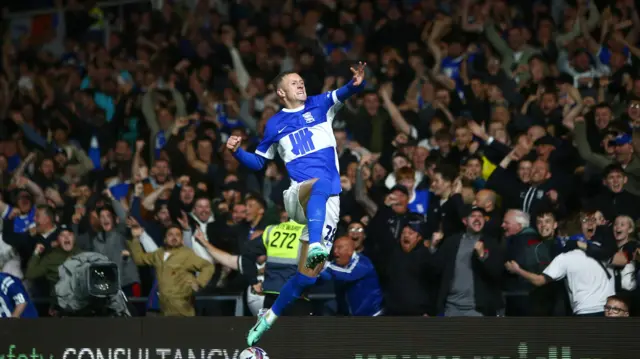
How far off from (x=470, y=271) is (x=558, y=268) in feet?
3.25

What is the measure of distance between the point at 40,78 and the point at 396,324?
10910mm

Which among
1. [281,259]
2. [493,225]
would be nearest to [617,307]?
[493,225]

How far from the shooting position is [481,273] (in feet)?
42.7

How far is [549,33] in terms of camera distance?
56.0 ft

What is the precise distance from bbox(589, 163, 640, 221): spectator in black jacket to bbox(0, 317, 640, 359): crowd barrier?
238 centimetres

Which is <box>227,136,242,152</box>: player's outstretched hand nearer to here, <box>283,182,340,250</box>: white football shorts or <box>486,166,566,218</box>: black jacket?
<box>283,182,340,250</box>: white football shorts

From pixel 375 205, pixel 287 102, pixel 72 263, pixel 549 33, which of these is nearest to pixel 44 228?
pixel 72 263

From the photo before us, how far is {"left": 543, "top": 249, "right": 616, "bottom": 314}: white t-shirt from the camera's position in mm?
12445

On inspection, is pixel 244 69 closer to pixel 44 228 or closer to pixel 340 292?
pixel 44 228

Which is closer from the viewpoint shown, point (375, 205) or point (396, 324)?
point (396, 324)

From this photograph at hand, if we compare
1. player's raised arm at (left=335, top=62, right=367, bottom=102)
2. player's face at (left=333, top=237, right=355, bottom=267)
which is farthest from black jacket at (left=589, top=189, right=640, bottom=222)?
player's raised arm at (left=335, top=62, right=367, bottom=102)

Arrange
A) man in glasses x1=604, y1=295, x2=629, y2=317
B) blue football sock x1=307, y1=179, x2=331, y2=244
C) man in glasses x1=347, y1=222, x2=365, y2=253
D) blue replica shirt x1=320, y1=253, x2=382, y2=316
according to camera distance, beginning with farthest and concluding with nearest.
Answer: man in glasses x1=347, y1=222, x2=365, y2=253, blue replica shirt x1=320, y1=253, x2=382, y2=316, man in glasses x1=604, y1=295, x2=629, y2=317, blue football sock x1=307, y1=179, x2=331, y2=244

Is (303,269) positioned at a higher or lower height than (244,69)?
lower

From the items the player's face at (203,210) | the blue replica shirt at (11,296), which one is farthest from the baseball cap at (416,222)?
the blue replica shirt at (11,296)
